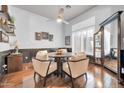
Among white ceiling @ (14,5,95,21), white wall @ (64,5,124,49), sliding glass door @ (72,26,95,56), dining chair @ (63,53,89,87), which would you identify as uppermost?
white ceiling @ (14,5,95,21)

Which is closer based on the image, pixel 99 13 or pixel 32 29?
pixel 99 13

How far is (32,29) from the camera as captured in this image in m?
6.57

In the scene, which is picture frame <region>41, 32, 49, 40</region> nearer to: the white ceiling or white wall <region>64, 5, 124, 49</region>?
the white ceiling

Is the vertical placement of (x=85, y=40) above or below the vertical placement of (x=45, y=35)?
below

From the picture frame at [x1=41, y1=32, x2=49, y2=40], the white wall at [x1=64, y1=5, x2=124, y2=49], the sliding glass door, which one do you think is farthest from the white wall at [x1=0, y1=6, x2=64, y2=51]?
the white wall at [x1=64, y1=5, x2=124, y2=49]

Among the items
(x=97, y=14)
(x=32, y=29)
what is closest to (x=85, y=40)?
(x=97, y=14)

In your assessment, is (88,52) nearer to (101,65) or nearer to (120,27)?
(101,65)

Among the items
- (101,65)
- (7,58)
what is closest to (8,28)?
(7,58)

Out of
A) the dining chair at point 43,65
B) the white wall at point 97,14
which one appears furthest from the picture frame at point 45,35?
the dining chair at point 43,65

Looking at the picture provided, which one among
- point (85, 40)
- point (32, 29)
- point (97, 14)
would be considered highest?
point (97, 14)

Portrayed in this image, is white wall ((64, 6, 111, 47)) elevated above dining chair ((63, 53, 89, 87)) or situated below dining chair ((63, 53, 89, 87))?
above

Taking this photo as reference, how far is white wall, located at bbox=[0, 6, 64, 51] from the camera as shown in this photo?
5.81 meters

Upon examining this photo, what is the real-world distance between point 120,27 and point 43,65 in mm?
2047

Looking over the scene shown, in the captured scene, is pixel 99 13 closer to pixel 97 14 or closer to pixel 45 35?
pixel 97 14
